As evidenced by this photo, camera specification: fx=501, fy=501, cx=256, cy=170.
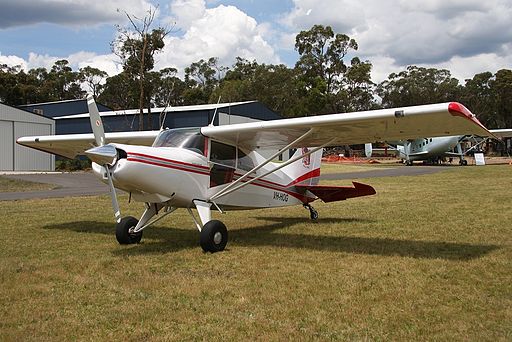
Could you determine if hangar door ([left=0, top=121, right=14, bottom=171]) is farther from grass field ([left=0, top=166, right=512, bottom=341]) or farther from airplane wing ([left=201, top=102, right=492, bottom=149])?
airplane wing ([left=201, top=102, right=492, bottom=149])

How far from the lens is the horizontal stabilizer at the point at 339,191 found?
38.1ft

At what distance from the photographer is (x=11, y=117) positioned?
120 ft

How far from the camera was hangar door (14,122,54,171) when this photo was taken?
37.1 meters

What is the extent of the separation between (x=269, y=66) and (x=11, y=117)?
52.6 meters

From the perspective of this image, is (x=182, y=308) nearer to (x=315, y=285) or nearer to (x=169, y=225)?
(x=315, y=285)

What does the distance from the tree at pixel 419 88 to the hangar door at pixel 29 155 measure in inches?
2400

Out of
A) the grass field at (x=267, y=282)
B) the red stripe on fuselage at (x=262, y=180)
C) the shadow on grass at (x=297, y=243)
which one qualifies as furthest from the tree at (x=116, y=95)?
the grass field at (x=267, y=282)

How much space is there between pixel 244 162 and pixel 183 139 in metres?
1.59

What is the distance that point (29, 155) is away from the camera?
37.8 m

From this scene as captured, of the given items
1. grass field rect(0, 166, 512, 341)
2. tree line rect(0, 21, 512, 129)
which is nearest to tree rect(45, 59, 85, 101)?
tree line rect(0, 21, 512, 129)

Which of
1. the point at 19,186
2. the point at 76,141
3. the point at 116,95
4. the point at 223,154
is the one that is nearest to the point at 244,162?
the point at 223,154

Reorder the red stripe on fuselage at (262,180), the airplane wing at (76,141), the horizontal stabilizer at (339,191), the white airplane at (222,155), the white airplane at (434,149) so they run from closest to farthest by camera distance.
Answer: the white airplane at (222,155) < the red stripe on fuselage at (262,180) < the horizontal stabilizer at (339,191) < the airplane wing at (76,141) < the white airplane at (434,149)

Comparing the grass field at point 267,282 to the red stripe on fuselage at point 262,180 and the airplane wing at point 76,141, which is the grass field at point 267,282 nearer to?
the red stripe on fuselage at point 262,180

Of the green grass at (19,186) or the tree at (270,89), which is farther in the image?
the tree at (270,89)
